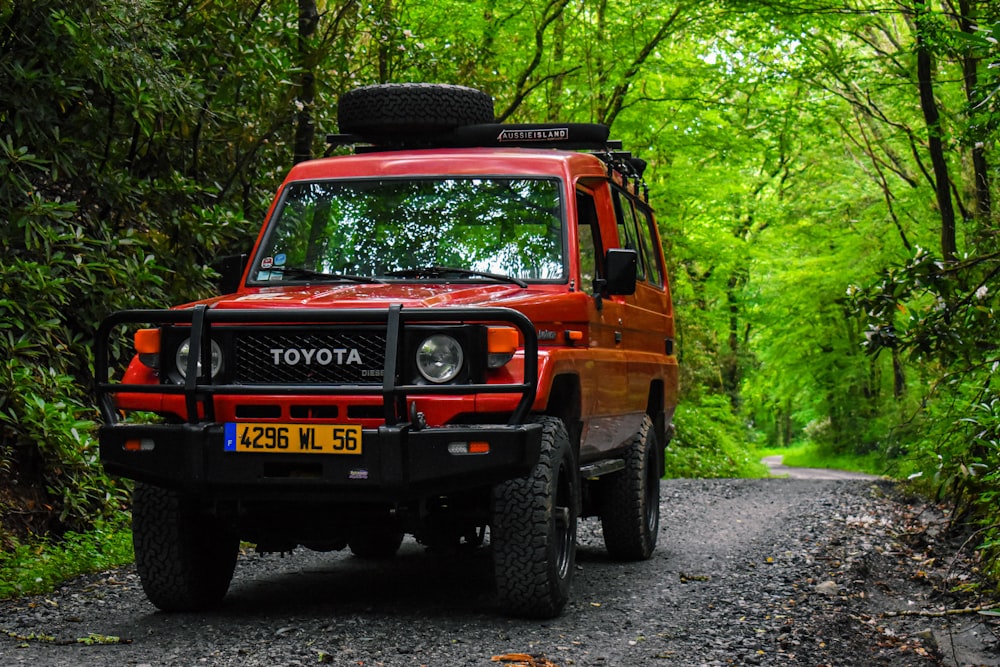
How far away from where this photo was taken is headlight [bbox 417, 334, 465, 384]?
17.7 ft

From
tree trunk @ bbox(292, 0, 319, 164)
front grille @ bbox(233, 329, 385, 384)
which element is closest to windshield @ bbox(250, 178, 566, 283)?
front grille @ bbox(233, 329, 385, 384)

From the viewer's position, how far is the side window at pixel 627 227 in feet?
25.5

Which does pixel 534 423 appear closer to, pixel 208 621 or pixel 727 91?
pixel 208 621

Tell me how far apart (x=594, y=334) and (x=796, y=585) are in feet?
6.51

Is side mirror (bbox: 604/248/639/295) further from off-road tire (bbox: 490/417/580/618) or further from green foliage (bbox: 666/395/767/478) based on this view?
green foliage (bbox: 666/395/767/478)

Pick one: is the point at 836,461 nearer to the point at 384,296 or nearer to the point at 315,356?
the point at 384,296

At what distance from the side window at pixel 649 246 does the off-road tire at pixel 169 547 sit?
4013mm

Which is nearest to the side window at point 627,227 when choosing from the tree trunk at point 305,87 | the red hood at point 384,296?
the red hood at point 384,296

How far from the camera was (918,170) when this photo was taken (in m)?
22.2

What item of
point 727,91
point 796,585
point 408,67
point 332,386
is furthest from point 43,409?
point 727,91

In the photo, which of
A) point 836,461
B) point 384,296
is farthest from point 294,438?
point 836,461

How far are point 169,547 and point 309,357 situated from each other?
1.19 m

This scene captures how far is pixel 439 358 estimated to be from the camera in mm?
5426

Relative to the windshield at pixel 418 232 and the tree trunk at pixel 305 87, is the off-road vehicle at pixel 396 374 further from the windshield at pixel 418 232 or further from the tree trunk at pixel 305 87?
the tree trunk at pixel 305 87
